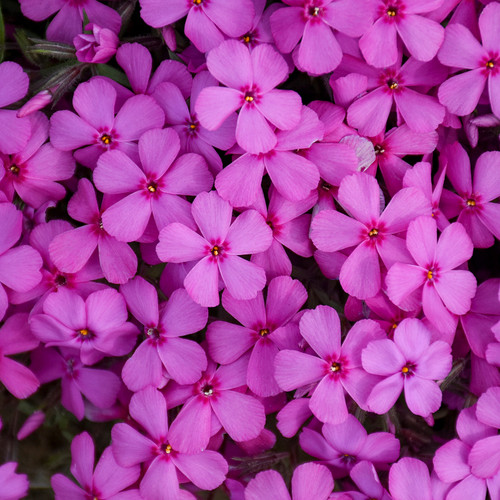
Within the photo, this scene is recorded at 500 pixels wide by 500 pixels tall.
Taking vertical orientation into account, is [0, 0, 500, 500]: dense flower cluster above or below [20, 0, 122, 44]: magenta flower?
below

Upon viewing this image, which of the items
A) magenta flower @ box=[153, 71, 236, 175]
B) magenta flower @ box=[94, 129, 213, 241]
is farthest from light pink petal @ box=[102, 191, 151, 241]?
magenta flower @ box=[153, 71, 236, 175]

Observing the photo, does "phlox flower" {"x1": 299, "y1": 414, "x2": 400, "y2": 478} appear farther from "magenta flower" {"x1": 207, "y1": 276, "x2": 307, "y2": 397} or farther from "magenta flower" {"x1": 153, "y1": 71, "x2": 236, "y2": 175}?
"magenta flower" {"x1": 153, "y1": 71, "x2": 236, "y2": 175}

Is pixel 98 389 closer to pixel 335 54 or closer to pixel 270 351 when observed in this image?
pixel 270 351

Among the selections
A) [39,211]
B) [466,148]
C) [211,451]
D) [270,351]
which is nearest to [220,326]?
[270,351]

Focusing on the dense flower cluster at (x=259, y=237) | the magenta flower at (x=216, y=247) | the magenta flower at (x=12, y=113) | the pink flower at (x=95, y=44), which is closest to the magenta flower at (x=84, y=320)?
the dense flower cluster at (x=259, y=237)

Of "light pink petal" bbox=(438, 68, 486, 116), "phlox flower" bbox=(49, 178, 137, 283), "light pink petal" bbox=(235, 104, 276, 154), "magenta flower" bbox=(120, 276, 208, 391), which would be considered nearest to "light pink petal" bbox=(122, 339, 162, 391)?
"magenta flower" bbox=(120, 276, 208, 391)

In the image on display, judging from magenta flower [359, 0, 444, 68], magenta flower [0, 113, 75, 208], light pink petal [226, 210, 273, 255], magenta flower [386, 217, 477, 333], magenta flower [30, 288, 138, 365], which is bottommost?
magenta flower [30, 288, 138, 365]

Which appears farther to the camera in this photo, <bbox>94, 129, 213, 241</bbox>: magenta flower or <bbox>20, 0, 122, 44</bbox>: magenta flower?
<bbox>20, 0, 122, 44</bbox>: magenta flower
